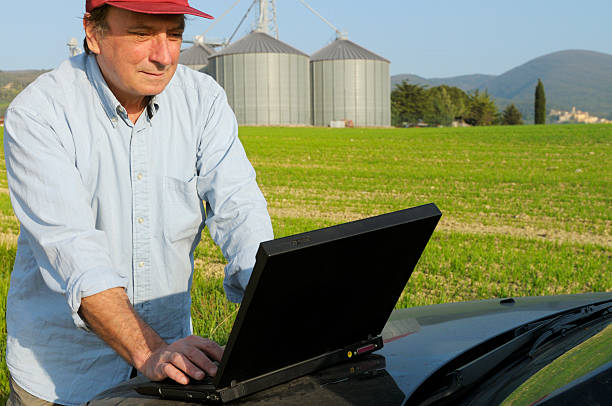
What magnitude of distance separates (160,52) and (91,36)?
0.67 feet

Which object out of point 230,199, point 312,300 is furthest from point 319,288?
point 230,199

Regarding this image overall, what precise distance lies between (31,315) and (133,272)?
1.00 ft

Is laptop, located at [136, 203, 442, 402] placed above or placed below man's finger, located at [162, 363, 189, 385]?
above

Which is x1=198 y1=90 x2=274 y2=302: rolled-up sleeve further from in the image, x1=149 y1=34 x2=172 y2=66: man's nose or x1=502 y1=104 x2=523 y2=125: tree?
x1=502 y1=104 x2=523 y2=125: tree

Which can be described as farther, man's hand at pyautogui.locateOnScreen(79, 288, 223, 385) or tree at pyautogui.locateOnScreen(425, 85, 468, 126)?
tree at pyautogui.locateOnScreen(425, 85, 468, 126)

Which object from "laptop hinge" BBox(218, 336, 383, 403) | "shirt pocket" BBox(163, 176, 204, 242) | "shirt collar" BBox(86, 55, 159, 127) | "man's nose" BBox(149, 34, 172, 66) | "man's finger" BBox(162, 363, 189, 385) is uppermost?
"man's nose" BBox(149, 34, 172, 66)

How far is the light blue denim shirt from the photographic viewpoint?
1.70 meters

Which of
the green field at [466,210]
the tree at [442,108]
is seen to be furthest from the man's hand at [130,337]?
the tree at [442,108]

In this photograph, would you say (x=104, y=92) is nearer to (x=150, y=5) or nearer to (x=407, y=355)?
(x=150, y=5)

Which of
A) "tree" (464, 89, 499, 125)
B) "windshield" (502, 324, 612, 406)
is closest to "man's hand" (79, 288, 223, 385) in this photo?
"windshield" (502, 324, 612, 406)

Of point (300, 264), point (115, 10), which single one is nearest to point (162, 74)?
point (115, 10)

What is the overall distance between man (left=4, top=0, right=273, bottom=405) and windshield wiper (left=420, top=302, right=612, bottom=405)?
24.3 inches

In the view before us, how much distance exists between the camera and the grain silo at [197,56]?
69188 mm

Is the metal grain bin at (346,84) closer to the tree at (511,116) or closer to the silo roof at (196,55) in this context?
the silo roof at (196,55)
